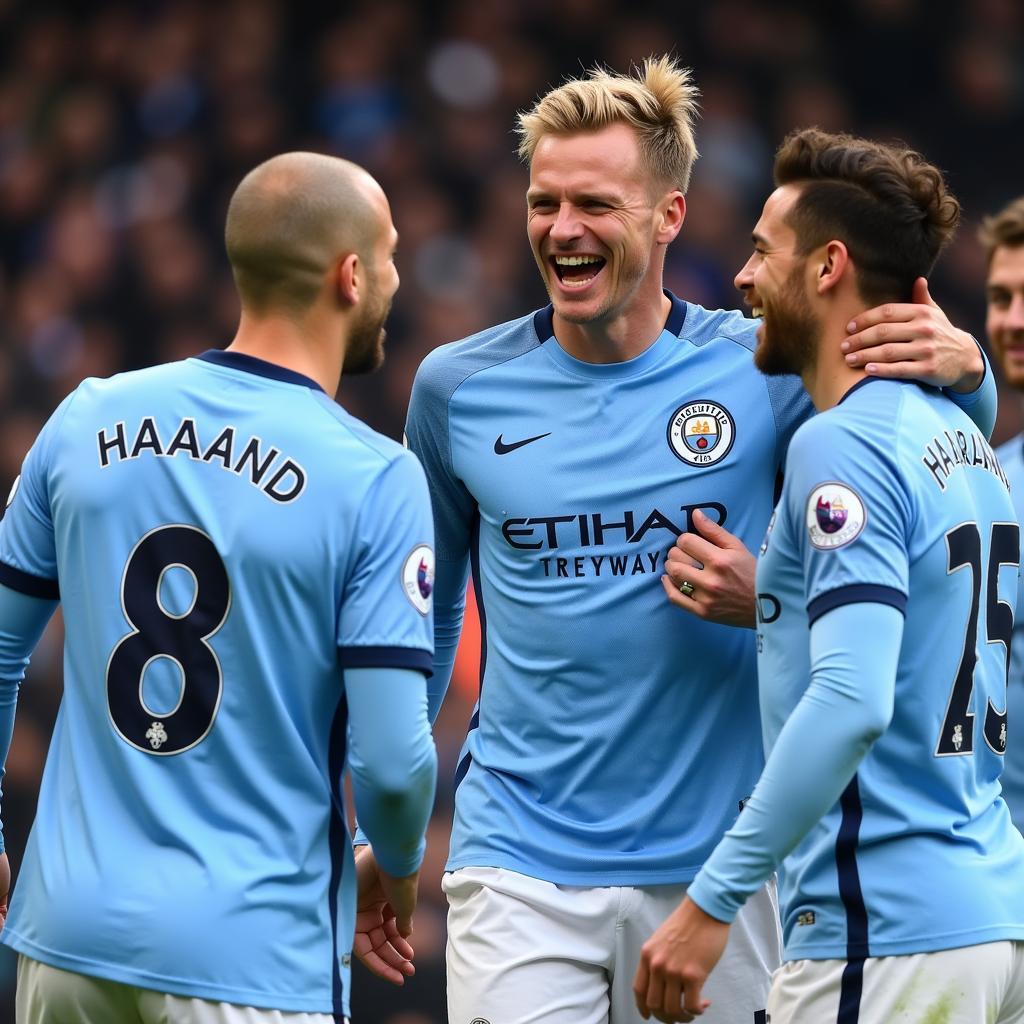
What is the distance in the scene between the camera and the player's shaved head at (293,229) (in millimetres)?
2785

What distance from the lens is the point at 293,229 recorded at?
2.79 metres

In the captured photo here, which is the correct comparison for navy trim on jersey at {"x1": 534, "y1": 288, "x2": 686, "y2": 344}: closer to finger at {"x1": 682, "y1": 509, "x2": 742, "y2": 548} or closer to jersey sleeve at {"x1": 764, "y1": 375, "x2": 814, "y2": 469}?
jersey sleeve at {"x1": 764, "y1": 375, "x2": 814, "y2": 469}

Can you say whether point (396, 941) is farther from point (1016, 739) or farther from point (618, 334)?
point (1016, 739)

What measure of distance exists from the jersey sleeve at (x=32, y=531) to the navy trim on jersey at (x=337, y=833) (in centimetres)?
54

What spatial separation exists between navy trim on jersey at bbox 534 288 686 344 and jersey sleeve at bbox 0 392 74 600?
1.19m

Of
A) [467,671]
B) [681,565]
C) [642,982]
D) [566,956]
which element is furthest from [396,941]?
Result: [467,671]

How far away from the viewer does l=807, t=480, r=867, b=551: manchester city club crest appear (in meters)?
2.63

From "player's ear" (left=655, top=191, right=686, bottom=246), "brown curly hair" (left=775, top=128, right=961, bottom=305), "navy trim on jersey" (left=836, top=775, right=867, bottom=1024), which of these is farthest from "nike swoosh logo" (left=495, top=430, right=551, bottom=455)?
"navy trim on jersey" (left=836, top=775, right=867, bottom=1024)

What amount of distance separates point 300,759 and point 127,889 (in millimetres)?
319

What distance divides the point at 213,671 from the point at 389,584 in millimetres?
298

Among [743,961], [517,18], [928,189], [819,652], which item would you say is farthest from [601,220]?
[517,18]

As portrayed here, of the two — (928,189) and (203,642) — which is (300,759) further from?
(928,189)

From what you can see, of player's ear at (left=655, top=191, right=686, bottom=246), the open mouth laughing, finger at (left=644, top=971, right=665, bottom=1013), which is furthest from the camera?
player's ear at (left=655, top=191, right=686, bottom=246)

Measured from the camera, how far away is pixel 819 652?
2619mm
